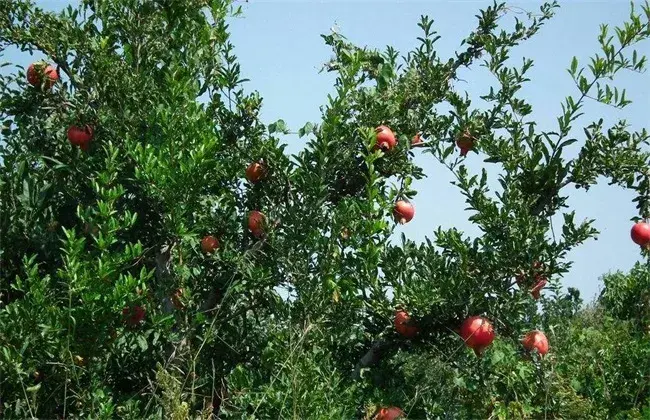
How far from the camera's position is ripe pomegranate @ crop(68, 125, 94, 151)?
3855mm

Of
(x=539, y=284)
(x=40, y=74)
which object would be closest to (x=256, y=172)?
(x=40, y=74)

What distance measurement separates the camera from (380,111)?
13.1 feet

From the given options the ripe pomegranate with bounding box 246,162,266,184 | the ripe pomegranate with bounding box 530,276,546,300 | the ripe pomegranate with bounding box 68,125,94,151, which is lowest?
the ripe pomegranate with bounding box 68,125,94,151

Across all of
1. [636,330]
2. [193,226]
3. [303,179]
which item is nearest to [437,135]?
[303,179]

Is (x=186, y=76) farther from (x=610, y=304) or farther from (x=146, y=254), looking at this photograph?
(x=610, y=304)

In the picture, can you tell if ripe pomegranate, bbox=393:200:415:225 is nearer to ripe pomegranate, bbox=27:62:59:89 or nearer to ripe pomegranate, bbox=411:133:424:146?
ripe pomegranate, bbox=411:133:424:146

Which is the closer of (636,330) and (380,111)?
(380,111)

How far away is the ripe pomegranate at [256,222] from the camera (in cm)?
387

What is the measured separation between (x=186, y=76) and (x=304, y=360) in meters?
1.43

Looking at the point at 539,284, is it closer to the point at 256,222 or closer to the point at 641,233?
the point at 641,233

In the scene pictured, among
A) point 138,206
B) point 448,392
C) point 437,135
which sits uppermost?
point 437,135

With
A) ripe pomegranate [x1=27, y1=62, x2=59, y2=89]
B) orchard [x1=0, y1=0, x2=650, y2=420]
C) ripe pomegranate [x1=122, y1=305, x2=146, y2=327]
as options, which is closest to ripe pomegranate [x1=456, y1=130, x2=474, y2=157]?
orchard [x1=0, y1=0, x2=650, y2=420]

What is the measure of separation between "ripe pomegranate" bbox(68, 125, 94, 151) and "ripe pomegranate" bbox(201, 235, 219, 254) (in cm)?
67

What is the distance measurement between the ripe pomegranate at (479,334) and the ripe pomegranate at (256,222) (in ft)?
3.27
